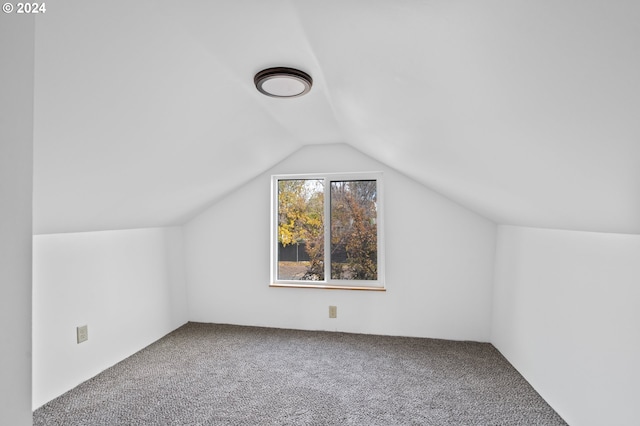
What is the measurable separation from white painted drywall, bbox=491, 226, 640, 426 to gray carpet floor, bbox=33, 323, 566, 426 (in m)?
0.21

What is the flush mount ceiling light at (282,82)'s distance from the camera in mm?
1715

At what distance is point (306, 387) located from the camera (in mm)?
2318

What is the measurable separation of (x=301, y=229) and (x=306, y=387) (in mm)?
1702

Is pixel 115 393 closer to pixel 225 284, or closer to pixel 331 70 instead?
pixel 225 284

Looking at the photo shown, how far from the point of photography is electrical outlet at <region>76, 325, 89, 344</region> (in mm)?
2372

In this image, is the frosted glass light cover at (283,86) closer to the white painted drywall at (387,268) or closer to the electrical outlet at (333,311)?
the white painted drywall at (387,268)

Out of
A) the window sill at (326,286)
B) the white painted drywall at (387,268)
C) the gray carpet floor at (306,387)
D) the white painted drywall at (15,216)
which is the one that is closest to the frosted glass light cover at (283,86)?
the white painted drywall at (15,216)

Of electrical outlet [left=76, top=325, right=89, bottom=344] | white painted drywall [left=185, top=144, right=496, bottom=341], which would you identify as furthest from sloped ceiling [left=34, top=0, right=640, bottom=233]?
white painted drywall [left=185, top=144, right=496, bottom=341]

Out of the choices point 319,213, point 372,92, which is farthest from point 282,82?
point 319,213

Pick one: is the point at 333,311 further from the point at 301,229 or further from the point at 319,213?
the point at 319,213

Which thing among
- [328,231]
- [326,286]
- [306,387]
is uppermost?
[328,231]

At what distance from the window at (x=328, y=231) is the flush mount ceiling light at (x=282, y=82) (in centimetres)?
168

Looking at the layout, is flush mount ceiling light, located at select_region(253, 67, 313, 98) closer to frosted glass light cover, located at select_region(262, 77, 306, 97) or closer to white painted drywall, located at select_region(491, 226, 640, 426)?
frosted glass light cover, located at select_region(262, 77, 306, 97)

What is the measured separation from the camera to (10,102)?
511 mm
